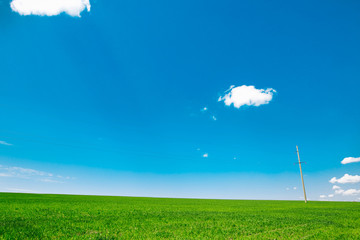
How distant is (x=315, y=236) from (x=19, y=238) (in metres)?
16.8

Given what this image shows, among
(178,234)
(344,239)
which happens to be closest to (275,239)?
(344,239)

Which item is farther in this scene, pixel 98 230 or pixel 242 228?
pixel 242 228

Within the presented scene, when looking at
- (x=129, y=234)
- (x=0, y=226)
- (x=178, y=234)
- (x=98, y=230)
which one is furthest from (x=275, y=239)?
(x=0, y=226)

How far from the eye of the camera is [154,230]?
13422mm

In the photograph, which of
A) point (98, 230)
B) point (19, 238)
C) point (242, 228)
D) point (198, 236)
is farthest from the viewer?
point (242, 228)

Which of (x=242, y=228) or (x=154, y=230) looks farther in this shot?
(x=242, y=228)

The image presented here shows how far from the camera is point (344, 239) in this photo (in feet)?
37.2

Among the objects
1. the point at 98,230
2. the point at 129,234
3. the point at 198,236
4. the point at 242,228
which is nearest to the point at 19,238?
the point at 98,230

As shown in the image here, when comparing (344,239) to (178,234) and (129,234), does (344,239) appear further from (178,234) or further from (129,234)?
(129,234)

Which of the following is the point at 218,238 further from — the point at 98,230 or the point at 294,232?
the point at 98,230

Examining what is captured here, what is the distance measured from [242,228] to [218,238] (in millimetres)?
3868

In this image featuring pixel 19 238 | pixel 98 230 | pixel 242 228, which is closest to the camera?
pixel 19 238

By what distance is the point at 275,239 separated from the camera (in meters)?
11.3

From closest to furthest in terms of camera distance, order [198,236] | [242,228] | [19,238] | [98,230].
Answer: [19,238]
[198,236]
[98,230]
[242,228]
